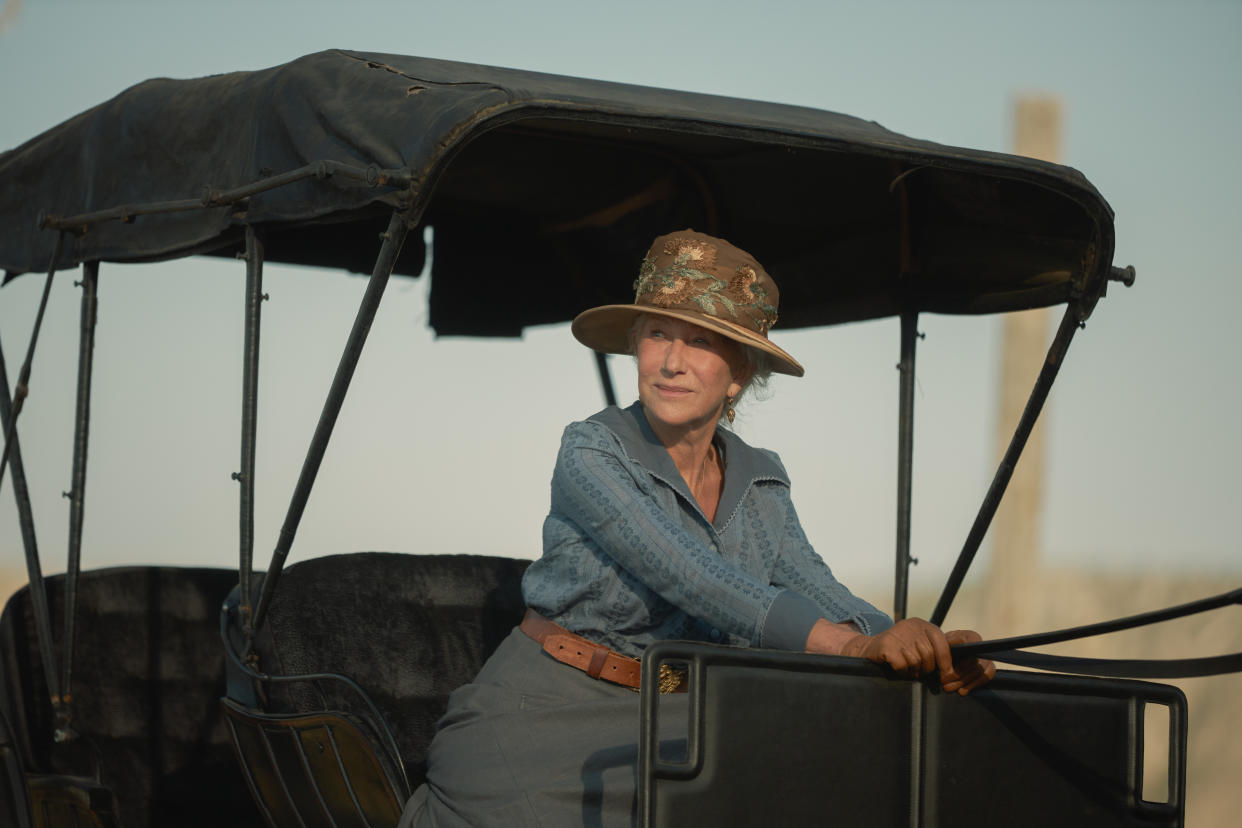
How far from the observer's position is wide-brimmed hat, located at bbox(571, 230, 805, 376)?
331 cm

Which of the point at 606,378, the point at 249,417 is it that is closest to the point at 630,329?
the point at 249,417

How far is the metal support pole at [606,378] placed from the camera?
546 centimetres

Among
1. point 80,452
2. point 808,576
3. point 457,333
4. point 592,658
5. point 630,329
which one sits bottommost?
point 592,658

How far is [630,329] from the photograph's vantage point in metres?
3.58

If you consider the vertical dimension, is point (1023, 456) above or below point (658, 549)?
above

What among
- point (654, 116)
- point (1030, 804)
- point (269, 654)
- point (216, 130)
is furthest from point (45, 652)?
point (1030, 804)

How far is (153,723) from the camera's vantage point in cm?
493

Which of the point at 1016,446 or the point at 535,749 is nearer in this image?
the point at 535,749

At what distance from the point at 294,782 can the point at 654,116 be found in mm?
1734

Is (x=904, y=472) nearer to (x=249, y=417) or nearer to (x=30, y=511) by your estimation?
(x=249, y=417)

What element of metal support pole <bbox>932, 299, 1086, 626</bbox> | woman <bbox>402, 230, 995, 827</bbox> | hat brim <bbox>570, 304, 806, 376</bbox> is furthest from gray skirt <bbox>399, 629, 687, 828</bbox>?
metal support pole <bbox>932, 299, 1086, 626</bbox>

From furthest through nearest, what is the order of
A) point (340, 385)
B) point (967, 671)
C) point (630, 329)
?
point (630, 329) → point (340, 385) → point (967, 671)

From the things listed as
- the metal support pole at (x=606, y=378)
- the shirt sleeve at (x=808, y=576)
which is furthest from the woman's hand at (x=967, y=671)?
the metal support pole at (x=606, y=378)

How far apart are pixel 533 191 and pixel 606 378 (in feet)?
2.91
